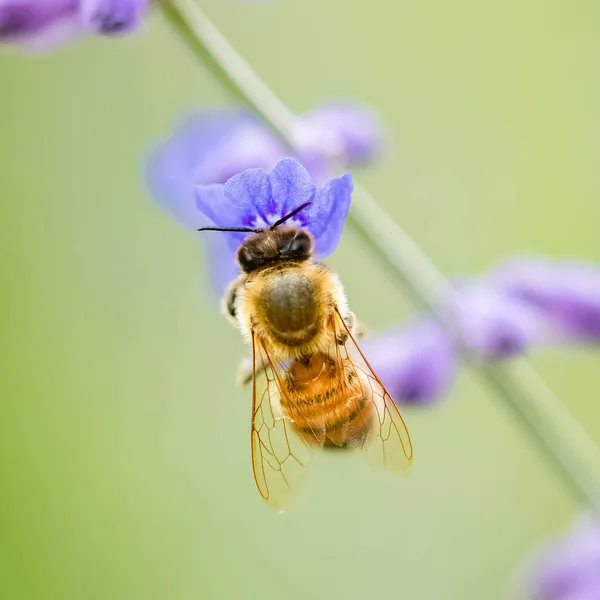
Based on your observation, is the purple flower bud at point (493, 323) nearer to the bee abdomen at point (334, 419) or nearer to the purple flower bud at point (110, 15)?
the bee abdomen at point (334, 419)

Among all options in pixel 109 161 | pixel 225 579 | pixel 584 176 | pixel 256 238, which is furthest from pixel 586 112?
pixel 256 238

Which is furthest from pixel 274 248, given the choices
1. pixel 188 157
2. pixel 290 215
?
pixel 188 157

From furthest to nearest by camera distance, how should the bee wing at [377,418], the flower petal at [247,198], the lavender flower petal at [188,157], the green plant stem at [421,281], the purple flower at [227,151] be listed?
1. the lavender flower petal at [188,157]
2. the purple flower at [227,151]
3. the green plant stem at [421,281]
4. the flower petal at [247,198]
5. the bee wing at [377,418]

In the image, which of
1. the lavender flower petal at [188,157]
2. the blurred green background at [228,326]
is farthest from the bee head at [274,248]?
the blurred green background at [228,326]

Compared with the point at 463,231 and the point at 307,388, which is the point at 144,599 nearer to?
the point at 463,231

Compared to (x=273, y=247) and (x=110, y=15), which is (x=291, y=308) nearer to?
(x=273, y=247)

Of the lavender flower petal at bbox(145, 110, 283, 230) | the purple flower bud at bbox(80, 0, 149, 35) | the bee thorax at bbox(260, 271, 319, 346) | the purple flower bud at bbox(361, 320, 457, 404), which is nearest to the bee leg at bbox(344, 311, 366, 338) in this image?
the bee thorax at bbox(260, 271, 319, 346)
